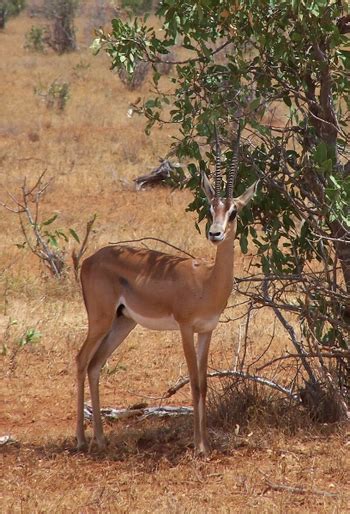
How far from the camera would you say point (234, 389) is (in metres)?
7.11

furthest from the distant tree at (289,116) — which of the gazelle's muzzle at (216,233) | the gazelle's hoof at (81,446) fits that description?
the gazelle's hoof at (81,446)

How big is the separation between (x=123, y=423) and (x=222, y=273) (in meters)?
1.72

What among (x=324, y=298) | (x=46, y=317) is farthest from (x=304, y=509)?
(x=46, y=317)

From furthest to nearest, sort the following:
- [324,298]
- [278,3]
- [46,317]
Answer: [46,317] < [324,298] < [278,3]

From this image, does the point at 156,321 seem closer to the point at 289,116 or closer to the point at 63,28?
the point at 289,116

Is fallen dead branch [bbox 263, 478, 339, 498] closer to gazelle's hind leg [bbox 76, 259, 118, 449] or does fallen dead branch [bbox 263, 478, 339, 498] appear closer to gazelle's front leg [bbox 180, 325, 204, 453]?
gazelle's front leg [bbox 180, 325, 204, 453]

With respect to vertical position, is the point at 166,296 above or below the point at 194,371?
above

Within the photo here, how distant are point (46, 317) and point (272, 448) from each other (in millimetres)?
3880

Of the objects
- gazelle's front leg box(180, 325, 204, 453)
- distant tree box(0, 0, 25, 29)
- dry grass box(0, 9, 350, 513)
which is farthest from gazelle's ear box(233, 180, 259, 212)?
distant tree box(0, 0, 25, 29)

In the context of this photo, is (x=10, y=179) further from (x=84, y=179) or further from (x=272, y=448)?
(x=272, y=448)

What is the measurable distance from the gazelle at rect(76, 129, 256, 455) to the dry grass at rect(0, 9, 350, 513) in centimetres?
36

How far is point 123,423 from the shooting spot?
24.2 feet

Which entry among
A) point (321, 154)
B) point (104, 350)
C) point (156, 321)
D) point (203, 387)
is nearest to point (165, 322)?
point (156, 321)

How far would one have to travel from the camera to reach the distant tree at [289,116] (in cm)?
612
